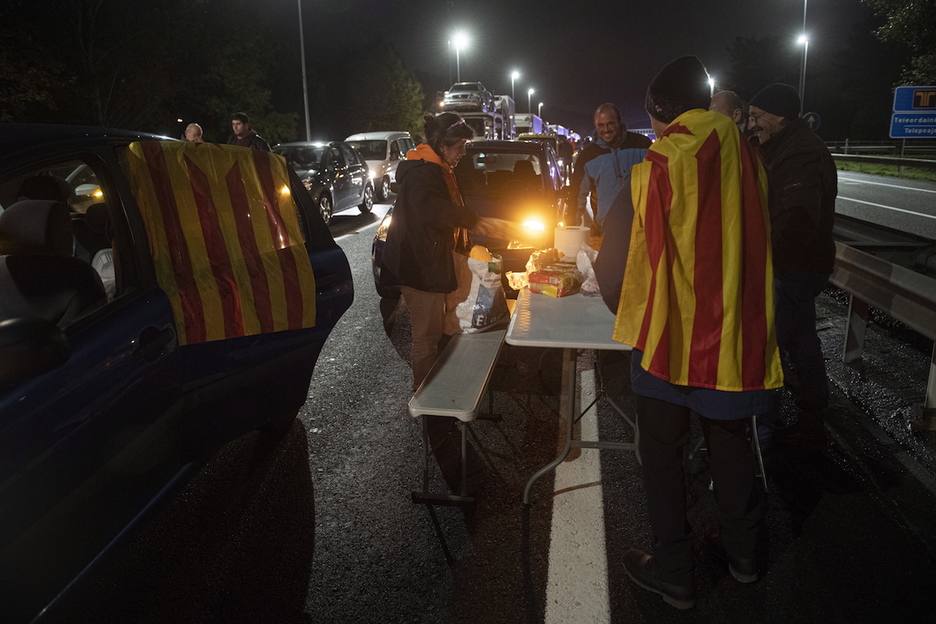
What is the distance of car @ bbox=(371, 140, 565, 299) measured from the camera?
7211mm

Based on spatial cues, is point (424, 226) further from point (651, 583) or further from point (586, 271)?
point (651, 583)

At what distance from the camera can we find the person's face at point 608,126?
21.5ft

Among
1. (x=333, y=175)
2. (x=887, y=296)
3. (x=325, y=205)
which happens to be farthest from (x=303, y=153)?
(x=887, y=296)

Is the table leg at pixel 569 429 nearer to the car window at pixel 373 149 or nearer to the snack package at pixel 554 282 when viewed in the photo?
the snack package at pixel 554 282

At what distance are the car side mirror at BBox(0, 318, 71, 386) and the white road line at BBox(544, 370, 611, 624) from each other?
6.45 ft

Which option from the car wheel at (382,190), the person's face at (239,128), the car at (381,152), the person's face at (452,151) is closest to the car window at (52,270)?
the person's face at (452,151)

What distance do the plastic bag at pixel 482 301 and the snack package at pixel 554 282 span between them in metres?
0.26

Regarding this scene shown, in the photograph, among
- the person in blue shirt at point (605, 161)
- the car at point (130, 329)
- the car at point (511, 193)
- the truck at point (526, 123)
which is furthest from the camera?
the truck at point (526, 123)

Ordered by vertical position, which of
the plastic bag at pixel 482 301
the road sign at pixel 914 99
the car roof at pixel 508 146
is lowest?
the plastic bag at pixel 482 301

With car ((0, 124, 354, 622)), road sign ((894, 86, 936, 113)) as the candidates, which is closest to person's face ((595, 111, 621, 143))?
car ((0, 124, 354, 622))

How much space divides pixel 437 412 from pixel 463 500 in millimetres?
474

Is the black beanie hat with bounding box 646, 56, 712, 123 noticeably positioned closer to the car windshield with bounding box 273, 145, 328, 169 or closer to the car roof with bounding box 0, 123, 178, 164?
the car roof with bounding box 0, 123, 178, 164

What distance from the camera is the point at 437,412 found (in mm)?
3371

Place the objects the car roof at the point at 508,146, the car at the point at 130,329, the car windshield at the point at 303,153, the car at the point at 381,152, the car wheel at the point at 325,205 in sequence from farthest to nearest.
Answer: the car at the point at 381,152, the car windshield at the point at 303,153, the car wheel at the point at 325,205, the car roof at the point at 508,146, the car at the point at 130,329
